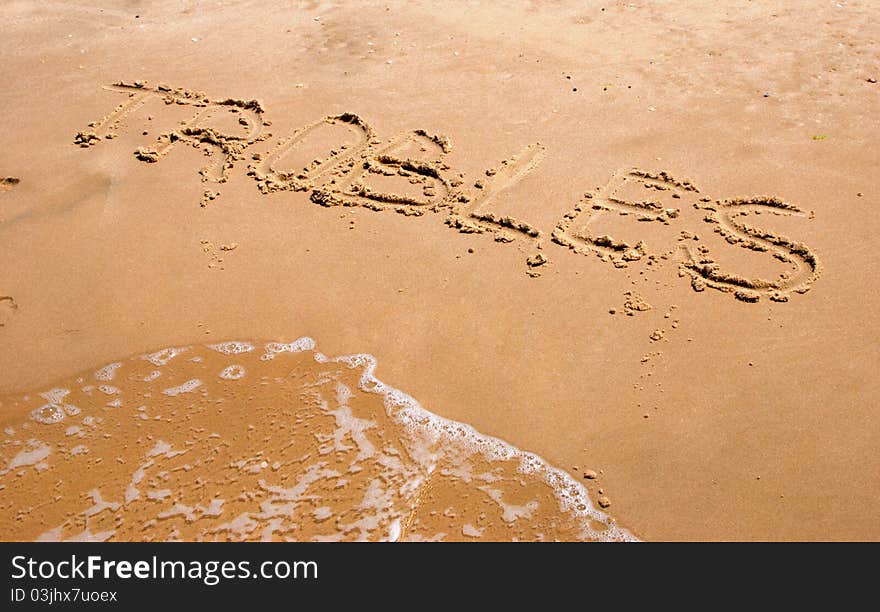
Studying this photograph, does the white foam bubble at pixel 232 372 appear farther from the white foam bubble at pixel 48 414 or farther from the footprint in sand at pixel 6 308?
the footprint in sand at pixel 6 308

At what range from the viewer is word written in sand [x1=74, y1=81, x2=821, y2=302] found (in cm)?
332

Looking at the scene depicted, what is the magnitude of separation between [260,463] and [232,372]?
51cm

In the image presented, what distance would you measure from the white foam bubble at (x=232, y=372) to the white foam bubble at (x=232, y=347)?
86 millimetres

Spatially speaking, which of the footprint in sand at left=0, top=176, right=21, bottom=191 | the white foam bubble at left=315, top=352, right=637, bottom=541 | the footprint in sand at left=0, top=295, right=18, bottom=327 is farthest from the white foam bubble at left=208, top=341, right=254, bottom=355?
the footprint in sand at left=0, top=176, right=21, bottom=191

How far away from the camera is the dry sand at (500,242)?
259 cm

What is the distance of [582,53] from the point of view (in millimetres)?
4980

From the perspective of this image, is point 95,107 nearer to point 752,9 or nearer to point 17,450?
point 17,450

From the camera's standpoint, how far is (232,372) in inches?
118

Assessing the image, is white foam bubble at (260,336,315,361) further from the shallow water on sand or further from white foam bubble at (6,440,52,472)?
white foam bubble at (6,440,52,472)

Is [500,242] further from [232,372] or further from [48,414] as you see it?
[48,414]

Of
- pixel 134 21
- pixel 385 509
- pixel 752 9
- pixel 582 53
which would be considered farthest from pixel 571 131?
pixel 134 21

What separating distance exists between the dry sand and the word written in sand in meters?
0.02

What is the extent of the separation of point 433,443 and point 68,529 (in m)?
1.32
